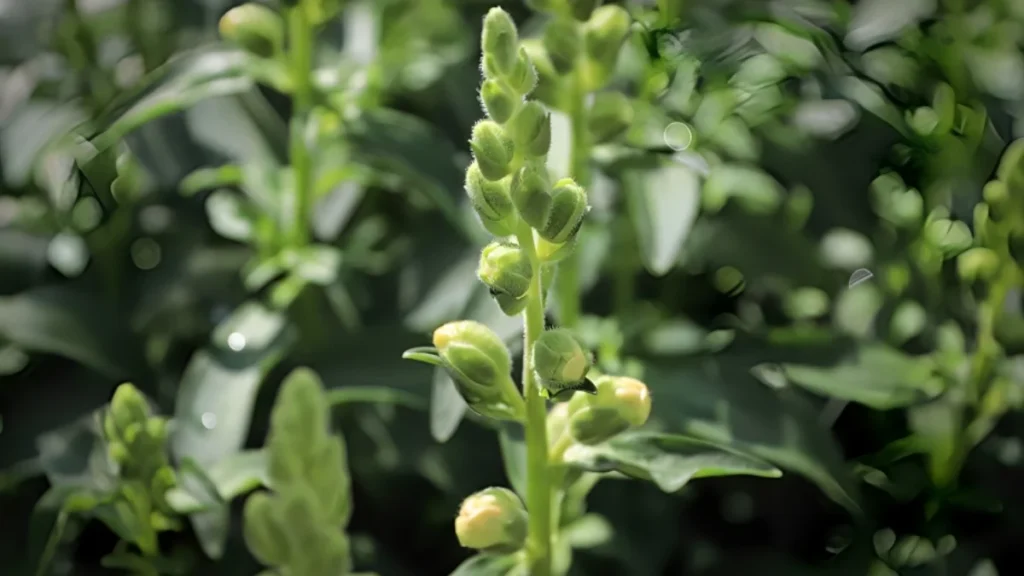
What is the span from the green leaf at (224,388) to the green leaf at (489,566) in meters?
0.32

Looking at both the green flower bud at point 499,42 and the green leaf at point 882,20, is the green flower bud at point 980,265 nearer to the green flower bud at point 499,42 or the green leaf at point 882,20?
the green leaf at point 882,20

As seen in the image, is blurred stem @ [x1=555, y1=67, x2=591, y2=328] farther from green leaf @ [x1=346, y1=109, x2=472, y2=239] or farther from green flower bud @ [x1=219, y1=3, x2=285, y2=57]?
green flower bud @ [x1=219, y1=3, x2=285, y2=57]

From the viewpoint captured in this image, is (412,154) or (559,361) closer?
(559,361)

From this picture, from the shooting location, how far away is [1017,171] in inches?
38.9

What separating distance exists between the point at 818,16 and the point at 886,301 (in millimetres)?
341

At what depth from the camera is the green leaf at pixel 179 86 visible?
105cm

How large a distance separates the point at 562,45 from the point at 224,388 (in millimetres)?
477

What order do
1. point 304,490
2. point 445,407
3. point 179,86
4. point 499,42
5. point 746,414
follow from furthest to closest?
point 179,86, point 746,414, point 445,407, point 499,42, point 304,490

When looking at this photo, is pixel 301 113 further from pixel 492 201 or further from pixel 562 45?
pixel 492 201

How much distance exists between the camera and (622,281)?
1153 mm

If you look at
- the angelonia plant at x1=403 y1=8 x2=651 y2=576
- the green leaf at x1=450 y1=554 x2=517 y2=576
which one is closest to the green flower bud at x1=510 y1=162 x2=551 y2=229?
the angelonia plant at x1=403 y1=8 x2=651 y2=576

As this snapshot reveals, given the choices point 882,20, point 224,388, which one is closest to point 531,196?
point 224,388

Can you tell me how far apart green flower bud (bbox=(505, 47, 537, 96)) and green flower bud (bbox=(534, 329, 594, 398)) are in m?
0.17

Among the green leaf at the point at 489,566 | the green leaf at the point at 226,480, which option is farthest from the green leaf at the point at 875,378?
the green leaf at the point at 226,480
